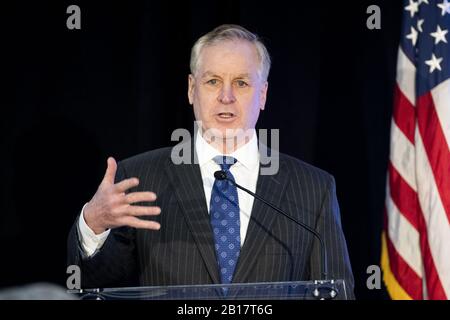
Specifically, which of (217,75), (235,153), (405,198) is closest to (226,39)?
(217,75)

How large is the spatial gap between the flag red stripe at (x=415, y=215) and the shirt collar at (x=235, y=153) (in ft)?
3.16

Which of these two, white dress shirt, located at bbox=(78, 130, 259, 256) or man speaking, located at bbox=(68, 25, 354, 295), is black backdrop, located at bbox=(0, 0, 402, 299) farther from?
white dress shirt, located at bbox=(78, 130, 259, 256)

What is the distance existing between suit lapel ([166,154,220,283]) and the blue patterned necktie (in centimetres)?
3

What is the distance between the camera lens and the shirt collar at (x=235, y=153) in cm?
259

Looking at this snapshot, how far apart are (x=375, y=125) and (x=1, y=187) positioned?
1873mm

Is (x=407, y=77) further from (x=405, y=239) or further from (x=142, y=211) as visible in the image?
(x=142, y=211)

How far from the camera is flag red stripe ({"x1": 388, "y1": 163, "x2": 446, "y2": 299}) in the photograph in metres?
3.13

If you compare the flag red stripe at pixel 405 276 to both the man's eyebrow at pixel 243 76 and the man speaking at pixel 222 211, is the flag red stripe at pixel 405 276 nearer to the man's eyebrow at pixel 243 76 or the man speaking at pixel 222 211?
the man speaking at pixel 222 211

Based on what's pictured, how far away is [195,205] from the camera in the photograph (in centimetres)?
246

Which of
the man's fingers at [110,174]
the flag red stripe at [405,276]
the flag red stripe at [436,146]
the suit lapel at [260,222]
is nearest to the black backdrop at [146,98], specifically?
the flag red stripe at [405,276]

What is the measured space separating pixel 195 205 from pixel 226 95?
0.42 m

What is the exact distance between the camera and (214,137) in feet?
8.57

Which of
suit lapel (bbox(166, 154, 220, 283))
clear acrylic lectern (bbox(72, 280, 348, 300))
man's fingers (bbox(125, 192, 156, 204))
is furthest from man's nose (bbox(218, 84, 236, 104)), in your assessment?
clear acrylic lectern (bbox(72, 280, 348, 300))
